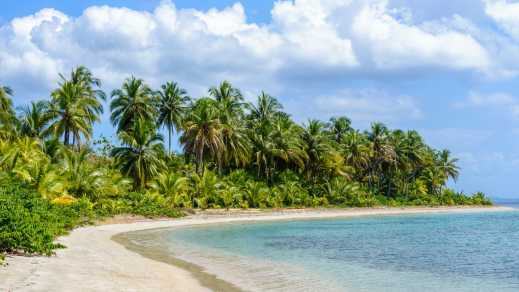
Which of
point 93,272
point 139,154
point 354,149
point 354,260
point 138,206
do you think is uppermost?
point 354,149

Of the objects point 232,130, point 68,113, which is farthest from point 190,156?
point 68,113

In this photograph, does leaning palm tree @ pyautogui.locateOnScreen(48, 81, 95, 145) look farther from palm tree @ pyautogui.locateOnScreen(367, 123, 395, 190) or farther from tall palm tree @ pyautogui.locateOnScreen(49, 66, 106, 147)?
palm tree @ pyautogui.locateOnScreen(367, 123, 395, 190)

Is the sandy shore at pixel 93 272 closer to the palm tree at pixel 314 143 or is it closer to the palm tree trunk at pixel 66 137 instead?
the palm tree trunk at pixel 66 137

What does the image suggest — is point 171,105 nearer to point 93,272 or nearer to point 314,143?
point 314,143

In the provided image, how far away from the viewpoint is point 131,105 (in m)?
54.7

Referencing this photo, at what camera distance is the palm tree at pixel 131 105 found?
54.7 metres

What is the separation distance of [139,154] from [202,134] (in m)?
8.33

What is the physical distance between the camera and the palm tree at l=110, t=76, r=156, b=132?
54.7 m

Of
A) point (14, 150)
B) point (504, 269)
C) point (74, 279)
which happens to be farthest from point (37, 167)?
point (504, 269)

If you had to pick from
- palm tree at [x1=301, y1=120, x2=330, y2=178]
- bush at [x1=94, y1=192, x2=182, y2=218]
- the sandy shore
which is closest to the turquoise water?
the sandy shore

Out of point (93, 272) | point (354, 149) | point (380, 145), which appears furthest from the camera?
point (380, 145)

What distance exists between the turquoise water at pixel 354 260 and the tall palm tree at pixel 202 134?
72.8 feet

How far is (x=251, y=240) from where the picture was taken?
88.0 ft

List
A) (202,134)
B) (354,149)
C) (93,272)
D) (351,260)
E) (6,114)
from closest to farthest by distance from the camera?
(93,272)
(351,260)
(6,114)
(202,134)
(354,149)
